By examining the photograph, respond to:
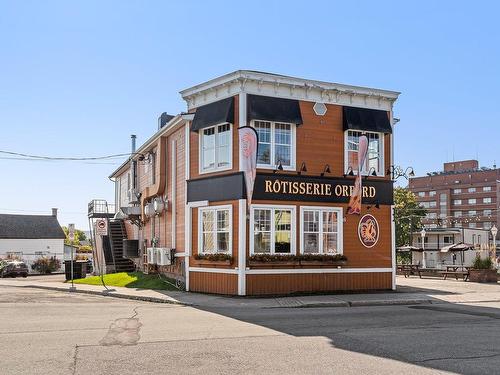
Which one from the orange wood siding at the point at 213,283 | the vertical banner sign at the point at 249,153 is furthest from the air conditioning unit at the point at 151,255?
the vertical banner sign at the point at 249,153

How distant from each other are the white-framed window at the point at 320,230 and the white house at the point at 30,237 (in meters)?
60.6

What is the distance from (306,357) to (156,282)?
53.2 ft

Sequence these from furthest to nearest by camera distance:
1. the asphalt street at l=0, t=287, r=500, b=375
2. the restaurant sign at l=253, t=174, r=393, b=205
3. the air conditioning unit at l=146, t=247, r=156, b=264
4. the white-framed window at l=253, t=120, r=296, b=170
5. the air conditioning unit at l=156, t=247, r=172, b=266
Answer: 1. the air conditioning unit at l=146, t=247, r=156, b=264
2. the air conditioning unit at l=156, t=247, r=172, b=266
3. the white-framed window at l=253, t=120, r=296, b=170
4. the restaurant sign at l=253, t=174, r=393, b=205
5. the asphalt street at l=0, t=287, r=500, b=375

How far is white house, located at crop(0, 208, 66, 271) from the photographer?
76.8m

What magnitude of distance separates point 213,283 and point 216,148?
16.4ft

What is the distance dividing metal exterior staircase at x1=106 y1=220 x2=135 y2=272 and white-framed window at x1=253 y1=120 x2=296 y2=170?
14.8 meters

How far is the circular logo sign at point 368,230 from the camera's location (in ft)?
72.6

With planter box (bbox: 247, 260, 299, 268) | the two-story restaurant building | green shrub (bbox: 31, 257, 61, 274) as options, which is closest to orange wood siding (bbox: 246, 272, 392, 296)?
the two-story restaurant building

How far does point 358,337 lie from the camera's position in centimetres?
1090

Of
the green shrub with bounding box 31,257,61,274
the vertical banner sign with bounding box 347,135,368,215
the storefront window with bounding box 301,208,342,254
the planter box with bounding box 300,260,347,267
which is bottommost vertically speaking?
the green shrub with bounding box 31,257,61,274

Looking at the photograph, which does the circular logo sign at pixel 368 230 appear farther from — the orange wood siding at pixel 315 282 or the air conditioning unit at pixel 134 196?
the air conditioning unit at pixel 134 196

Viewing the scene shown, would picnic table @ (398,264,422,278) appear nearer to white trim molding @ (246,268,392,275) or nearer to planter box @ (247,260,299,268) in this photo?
white trim molding @ (246,268,392,275)

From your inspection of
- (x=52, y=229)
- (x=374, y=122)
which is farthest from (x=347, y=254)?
(x=52, y=229)

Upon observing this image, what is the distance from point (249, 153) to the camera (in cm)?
1945
